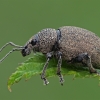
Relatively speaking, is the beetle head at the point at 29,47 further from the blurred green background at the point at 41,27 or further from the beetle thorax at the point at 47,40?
the blurred green background at the point at 41,27

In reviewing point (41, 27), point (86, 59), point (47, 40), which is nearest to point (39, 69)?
point (47, 40)

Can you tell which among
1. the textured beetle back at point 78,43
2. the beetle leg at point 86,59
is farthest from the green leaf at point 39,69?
the textured beetle back at point 78,43

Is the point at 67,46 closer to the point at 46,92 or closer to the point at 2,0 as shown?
the point at 46,92

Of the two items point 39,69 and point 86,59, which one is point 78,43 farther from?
point 39,69

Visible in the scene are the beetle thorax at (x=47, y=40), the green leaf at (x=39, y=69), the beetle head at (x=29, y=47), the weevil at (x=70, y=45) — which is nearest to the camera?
the green leaf at (x=39, y=69)

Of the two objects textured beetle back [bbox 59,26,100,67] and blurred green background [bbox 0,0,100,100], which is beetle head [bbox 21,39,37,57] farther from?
blurred green background [bbox 0,0,100,100]

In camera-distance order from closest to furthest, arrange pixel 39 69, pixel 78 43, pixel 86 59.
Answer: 1. pixel 39 69
2. pixel 86 59
3. pixel 78 43

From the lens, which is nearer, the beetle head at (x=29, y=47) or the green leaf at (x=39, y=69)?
the green leaf at (x=39, y=69)
